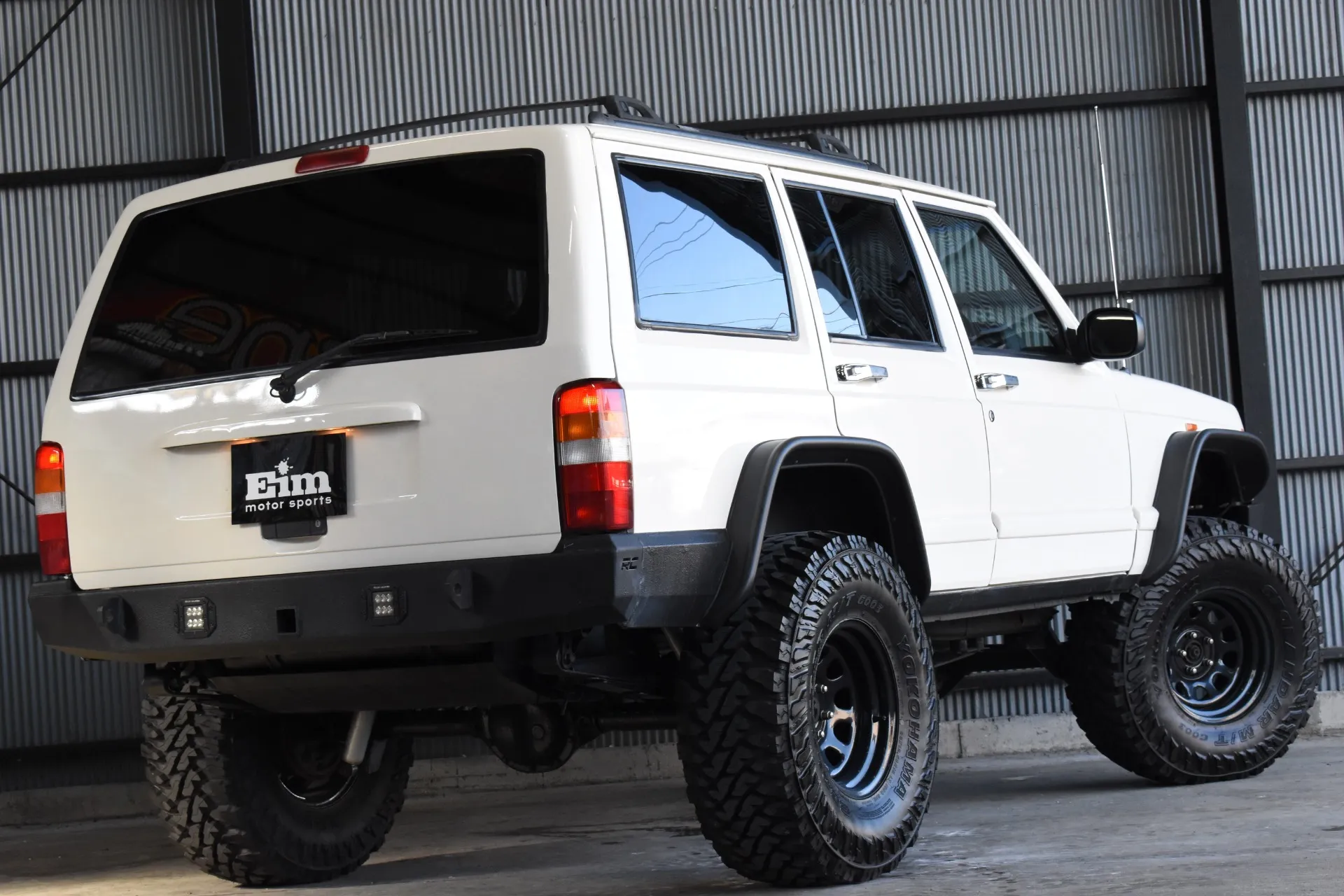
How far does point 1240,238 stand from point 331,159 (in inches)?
237

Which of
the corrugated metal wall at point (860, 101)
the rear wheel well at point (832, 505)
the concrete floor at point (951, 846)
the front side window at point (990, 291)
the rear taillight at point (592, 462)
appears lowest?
the concrete floor at point (951, 846)

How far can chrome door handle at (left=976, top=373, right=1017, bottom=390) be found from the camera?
5215 mm

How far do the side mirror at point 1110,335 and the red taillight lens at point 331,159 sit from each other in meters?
2.82

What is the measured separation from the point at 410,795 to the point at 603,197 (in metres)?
5.23

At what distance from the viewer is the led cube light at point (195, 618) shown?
4.01 m

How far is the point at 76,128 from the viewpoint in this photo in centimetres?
864

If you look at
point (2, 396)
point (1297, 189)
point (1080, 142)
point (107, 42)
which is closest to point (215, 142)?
point (107, 42)

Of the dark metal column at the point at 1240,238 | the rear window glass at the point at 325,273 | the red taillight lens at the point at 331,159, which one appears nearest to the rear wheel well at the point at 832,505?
the rear window glass at the point at 325,273

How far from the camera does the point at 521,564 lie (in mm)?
3676

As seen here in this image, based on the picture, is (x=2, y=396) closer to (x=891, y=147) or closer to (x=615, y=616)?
(x=891, y=147)

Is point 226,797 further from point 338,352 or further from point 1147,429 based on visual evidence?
point 1147,429

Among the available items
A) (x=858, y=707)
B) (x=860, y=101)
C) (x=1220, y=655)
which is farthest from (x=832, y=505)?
(x=860, y=101)

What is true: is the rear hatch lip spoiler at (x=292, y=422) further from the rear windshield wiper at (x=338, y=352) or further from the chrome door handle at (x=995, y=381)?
the chrome door handle at (x=995, y=381)

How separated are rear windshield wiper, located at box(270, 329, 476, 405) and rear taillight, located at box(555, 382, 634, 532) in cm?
48
